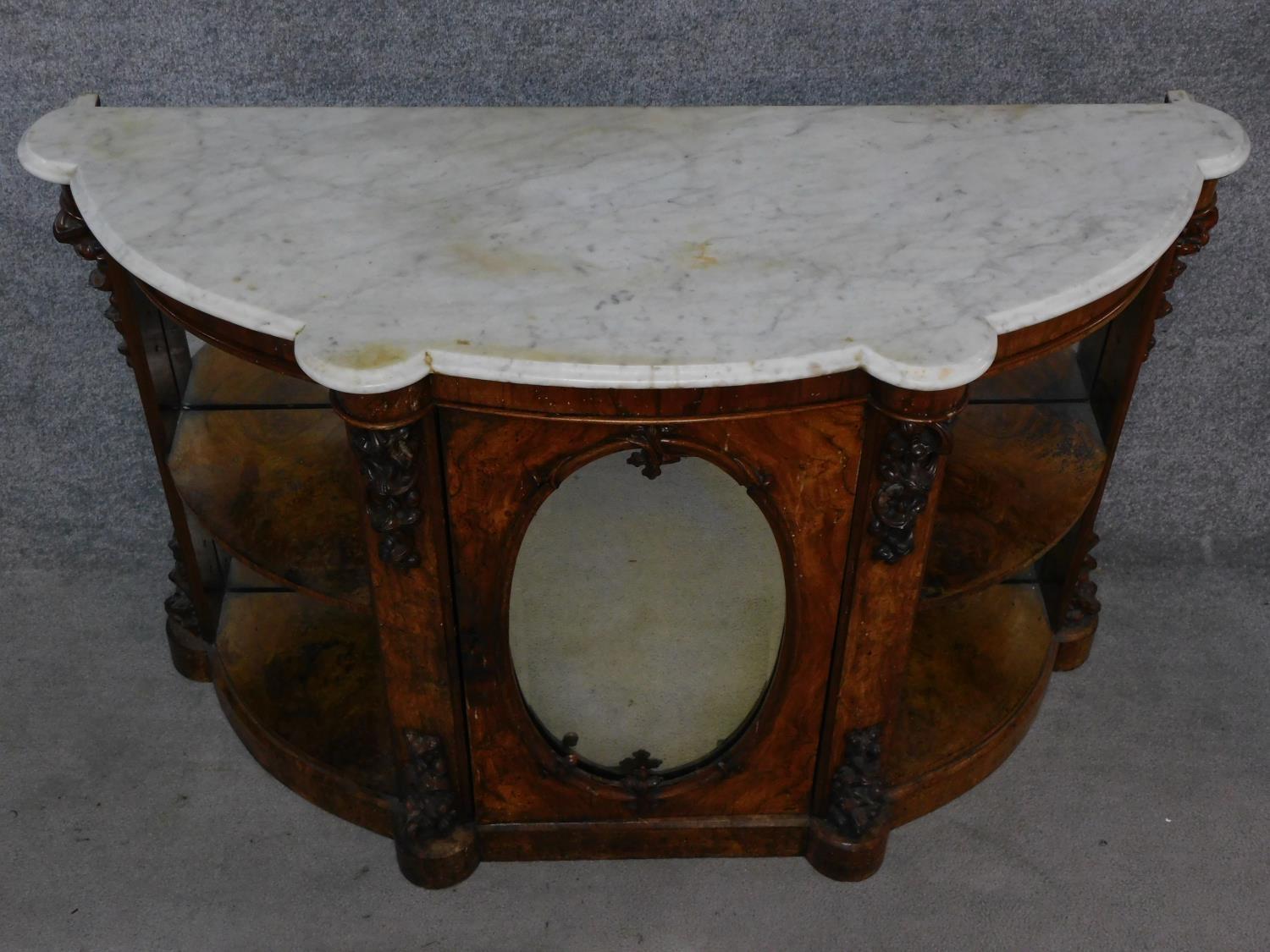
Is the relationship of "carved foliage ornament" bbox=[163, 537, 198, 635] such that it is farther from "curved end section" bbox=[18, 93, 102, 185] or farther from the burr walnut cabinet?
"curved end section" bbox=[18, 93, 102, 185]

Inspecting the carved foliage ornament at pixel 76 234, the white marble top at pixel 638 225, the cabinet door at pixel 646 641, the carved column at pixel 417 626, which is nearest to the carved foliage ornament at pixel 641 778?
the cabinet door at pixel 646 641

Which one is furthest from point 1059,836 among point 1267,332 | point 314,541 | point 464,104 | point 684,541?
point 464,104

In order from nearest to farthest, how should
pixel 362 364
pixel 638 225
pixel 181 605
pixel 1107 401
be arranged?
pixel 362 364
pixel 638 225
pixel 1107 401
pixel 181 605

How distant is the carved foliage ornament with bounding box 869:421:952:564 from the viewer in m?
1.13

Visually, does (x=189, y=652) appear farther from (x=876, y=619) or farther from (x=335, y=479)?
(x=876, y=619)

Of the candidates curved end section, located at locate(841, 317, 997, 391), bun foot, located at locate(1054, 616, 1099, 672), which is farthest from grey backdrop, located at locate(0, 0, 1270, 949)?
A: curved end section, located at locate(841, 317, 997, 391)

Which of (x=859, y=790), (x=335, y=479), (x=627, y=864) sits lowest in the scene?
(x=627, y=864)

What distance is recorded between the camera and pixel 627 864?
56.2 inches

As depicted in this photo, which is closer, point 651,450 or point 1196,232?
point 651,450

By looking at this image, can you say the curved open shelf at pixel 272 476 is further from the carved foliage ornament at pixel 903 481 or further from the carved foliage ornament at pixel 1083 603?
the carved foliage ornament at pixel 1083 603

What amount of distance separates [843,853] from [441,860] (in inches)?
14.2

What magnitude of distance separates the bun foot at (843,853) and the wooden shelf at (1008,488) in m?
0.23

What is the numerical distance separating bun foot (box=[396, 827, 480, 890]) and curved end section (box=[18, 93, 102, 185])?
2.12 feet

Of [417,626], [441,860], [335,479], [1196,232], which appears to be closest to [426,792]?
[441,860]
